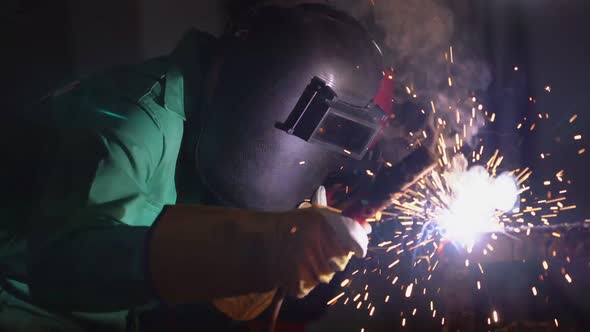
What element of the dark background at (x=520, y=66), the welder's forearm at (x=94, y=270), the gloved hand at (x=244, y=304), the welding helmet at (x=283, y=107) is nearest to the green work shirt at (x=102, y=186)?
the welder's forearm at (x=94, y=270)

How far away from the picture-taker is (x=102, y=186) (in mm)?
1001

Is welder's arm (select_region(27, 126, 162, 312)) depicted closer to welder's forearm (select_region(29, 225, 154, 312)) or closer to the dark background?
welder's forearm (select_region(29, 225, 154, 312))

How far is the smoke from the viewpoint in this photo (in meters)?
2.30

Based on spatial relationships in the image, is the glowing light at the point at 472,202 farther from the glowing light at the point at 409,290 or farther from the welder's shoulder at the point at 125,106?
the welder's shoulder at the point at 125,106

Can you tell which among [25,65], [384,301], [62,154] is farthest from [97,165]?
[384,301]

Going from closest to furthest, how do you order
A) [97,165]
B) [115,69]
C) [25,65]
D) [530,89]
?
[97,165]
[115,69]
[25,65]
[530,89]

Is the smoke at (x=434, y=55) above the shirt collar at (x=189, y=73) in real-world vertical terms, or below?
above

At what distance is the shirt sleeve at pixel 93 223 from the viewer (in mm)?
911

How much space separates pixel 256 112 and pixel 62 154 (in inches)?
20.2

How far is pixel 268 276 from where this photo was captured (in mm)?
922

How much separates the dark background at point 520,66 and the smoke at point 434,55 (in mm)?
75

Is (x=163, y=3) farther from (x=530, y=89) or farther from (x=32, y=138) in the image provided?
(x=530, y=89)

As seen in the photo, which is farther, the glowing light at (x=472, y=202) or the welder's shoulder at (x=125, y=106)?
the glowing light at (x=472, y=202)

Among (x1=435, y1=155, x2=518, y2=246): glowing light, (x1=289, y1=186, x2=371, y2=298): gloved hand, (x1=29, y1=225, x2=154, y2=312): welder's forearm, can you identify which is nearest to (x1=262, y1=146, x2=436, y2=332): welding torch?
(x1=289, y1=186, x2=371, y2=298): gloved hand
